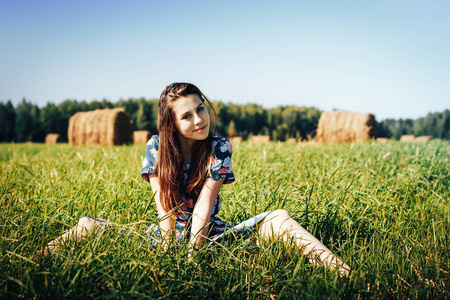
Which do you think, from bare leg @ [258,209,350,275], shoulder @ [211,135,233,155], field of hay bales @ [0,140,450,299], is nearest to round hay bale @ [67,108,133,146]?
field of hay bales @ [0,140,450,299]

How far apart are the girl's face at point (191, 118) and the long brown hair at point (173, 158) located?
4 cm

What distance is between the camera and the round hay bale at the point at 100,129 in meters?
11.9

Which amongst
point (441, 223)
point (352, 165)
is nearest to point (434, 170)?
point (352, 165)

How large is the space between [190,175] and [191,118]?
0.34 metres

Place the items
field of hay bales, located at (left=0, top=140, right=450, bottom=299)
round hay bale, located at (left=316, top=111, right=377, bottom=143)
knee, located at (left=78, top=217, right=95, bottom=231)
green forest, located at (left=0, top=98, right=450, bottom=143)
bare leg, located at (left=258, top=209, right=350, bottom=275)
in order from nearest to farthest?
field of hay bales, located at (left=0, top=140, right=450, bottom=299), bare leg, located at (left=258, top=209, right=350, bottom=275), knee, located at (left=78, top=217, right=95, bottom=231), round hay bale, located at (left=316, top=111, right=377, bottom=143), green forest, located at (left=0, top=98, right=450, bottom=143)

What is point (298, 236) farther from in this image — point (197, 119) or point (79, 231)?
point (79, 231)

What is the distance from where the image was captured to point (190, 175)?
1.85 m

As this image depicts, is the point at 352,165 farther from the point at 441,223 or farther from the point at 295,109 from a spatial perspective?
the point at 295,109

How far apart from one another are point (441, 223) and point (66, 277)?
2.10m

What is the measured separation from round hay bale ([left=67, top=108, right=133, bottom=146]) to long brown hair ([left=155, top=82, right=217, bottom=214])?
1066cm

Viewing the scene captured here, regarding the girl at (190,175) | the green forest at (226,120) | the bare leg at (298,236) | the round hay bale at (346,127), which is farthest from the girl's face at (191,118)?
the green forest at (226,120)

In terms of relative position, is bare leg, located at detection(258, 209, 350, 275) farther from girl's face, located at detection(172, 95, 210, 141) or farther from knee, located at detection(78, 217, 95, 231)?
knee, located at detection(78, 217, 95, 231)

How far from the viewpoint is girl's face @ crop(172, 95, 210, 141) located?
5.70 ft

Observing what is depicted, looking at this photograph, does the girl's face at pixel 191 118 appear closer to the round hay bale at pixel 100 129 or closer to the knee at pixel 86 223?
the knee at pixel 86 223
